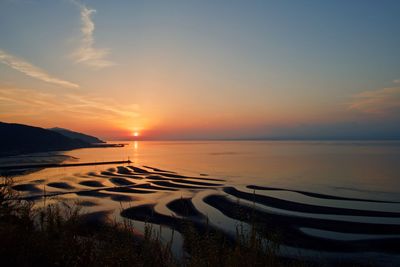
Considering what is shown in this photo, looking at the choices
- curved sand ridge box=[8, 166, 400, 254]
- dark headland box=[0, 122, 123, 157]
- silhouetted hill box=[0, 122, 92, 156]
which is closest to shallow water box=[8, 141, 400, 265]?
curved sand ridge box=[8, 166, 400, 254]

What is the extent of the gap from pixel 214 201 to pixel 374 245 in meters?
14.1

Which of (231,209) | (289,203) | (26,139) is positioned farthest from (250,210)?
(26,139)

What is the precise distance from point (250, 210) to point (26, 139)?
5544 inches

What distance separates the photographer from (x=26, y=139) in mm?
138750

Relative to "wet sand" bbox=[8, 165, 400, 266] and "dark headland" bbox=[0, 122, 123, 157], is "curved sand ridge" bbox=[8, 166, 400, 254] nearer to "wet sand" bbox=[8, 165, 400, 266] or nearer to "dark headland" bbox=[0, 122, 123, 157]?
"wet sand" bbox=[8, 165, 400, 266]

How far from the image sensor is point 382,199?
2817 centimetres

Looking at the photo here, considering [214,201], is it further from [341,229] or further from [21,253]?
[21,253]

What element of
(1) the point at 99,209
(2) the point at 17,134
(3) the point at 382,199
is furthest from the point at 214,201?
(2) the point at 17,134

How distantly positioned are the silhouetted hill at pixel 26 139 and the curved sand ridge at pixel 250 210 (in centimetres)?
9931

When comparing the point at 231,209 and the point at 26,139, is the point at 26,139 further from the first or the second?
the point at 231,209

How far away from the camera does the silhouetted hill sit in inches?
4889

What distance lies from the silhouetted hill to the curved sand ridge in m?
99.3

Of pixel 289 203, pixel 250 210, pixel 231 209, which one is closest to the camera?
pixel 231 209

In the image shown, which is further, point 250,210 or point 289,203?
point 289,203
